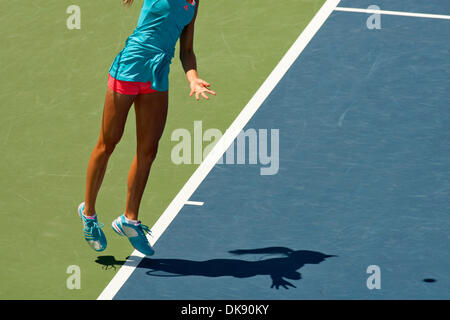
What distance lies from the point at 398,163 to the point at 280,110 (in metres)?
1.71

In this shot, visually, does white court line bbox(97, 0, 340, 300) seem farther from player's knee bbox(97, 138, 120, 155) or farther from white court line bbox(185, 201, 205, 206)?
player's knee bbox(97, 138, 120, 155)

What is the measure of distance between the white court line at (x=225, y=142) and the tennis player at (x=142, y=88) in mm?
491

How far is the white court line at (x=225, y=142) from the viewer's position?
11.8 metres

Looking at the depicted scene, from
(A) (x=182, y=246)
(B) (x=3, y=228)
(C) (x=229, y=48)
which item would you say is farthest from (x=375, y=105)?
(B) (x=3, y=228)

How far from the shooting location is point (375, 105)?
1445 centimetres

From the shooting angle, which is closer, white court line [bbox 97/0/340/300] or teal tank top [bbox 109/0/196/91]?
teal tank top [bbox 109/0/196/91]

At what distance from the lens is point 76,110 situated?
14.6 m

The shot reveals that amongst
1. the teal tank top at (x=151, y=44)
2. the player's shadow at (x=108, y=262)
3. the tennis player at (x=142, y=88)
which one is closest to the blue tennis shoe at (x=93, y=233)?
the tennis player at (x=142, y=88)

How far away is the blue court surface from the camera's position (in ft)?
38.2

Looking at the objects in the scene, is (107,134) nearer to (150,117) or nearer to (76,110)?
(150,117)

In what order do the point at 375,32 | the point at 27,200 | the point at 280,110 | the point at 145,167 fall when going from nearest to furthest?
1. the point at 145,167
2. the point at 27,200
3. the point at 280,110
4. the point at 375,32

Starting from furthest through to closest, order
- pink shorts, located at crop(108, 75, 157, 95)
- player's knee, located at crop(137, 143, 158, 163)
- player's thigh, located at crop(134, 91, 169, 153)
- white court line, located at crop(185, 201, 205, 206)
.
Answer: white court line, located at crop(185, 201, 205, 206)
player's knee, located at crop(137, 143, 158, 163)
player's thigh, located at crop(134, 91, 169, 153)
pink shorts, located at crop(108, 75, 157, 95)

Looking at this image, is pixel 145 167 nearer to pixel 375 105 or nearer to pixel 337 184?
pixel 337 184

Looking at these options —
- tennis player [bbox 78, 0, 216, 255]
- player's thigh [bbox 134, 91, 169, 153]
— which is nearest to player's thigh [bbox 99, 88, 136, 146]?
tennis player [bbox 78, 0, 216, 255]
